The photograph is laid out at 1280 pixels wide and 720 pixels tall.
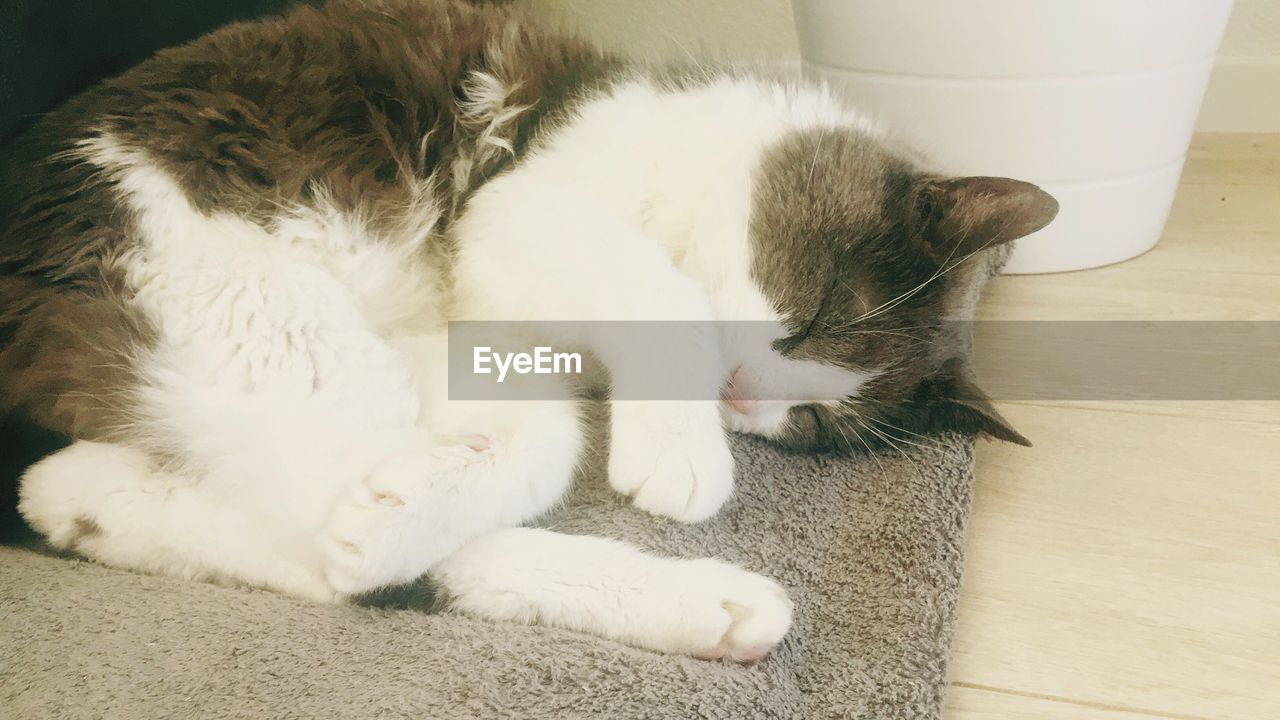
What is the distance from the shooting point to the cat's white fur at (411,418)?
92 cm

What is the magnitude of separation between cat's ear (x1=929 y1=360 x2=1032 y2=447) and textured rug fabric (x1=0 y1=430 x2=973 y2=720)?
10cm

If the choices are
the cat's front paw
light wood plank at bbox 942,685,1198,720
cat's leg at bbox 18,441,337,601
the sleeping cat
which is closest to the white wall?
the sleeping cat

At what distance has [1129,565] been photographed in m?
1.07

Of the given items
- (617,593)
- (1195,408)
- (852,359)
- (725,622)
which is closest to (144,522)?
(617,593)

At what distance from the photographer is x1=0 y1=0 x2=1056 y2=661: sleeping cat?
950mm

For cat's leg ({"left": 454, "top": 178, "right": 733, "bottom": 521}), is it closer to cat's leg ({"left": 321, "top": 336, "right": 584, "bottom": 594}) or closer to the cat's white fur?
the cat's white fur

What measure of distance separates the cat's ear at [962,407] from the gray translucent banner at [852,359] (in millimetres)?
39

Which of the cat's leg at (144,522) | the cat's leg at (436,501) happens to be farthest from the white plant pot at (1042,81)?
the cat's leg at (144,522)

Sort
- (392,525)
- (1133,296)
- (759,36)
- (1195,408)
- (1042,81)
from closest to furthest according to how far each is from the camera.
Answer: (392,525) → (1195,408) → (1042,81) → (1133,296) → (759,36)

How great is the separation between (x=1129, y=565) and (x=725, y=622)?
1.93ft

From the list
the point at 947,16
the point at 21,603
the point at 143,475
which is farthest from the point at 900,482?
the point at 21,603

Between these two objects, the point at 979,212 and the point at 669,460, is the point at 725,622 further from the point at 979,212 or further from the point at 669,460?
the point at 979,212

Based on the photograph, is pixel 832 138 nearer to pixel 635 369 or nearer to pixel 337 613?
pixel 635 369

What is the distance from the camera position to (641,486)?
98cm
